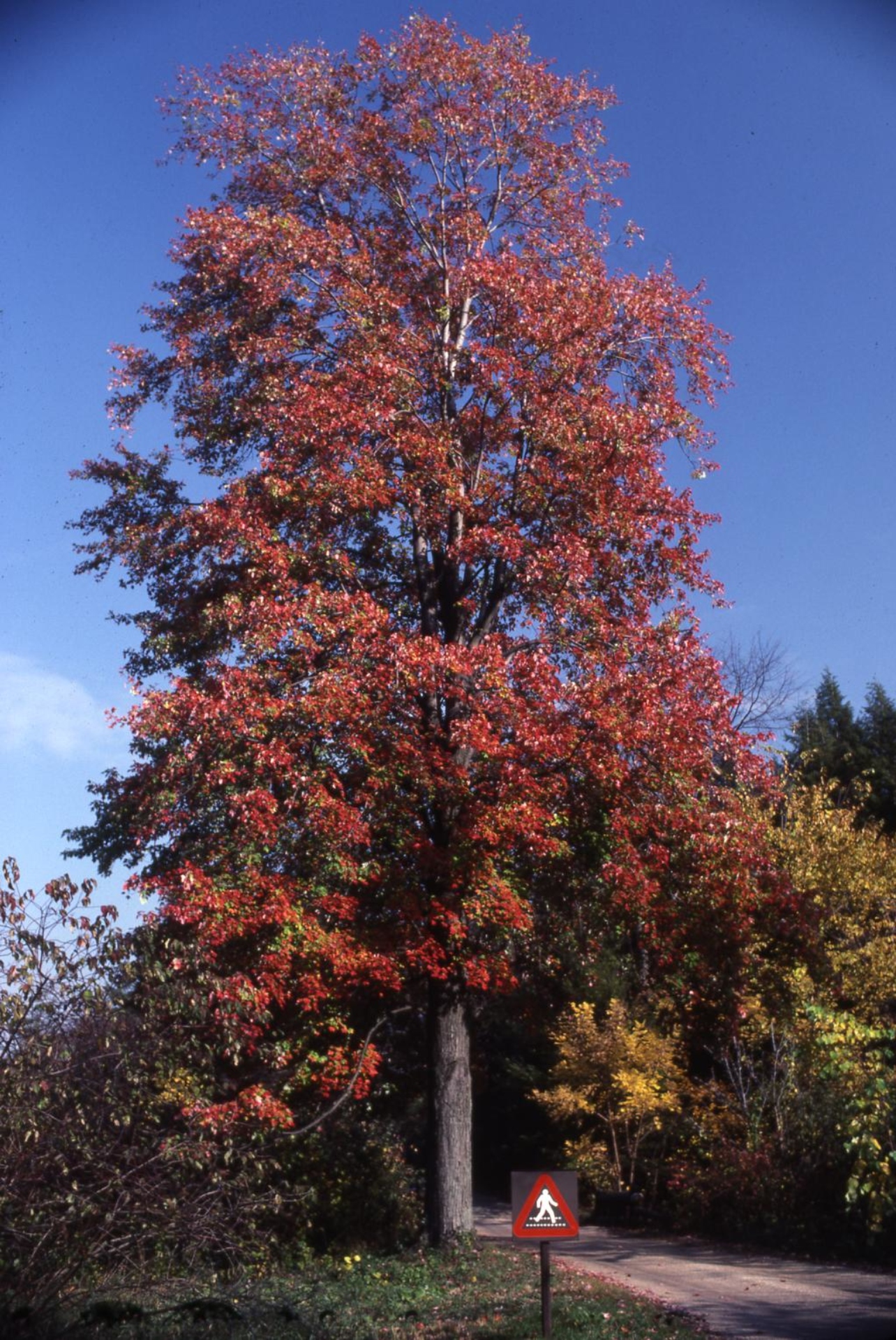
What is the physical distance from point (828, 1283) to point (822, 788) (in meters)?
14.0

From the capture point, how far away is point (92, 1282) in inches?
349

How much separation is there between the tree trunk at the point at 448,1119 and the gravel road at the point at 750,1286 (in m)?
1.68

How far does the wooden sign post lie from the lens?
7754 millimetres

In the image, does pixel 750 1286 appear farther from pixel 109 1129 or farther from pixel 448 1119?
pixel 109 1129

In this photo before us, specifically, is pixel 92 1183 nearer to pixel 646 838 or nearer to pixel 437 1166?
pixel 437 1166

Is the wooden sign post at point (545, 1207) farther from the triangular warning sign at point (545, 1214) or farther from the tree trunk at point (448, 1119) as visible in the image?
the tree trunk at point (448, 1119)

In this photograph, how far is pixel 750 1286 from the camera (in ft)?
38.9

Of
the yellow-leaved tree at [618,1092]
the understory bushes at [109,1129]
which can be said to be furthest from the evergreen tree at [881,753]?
the understory bushes at [109,1129]

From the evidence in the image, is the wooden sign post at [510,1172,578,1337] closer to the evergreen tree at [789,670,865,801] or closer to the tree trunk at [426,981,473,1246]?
the tree trunk at [426,981,473,1246]


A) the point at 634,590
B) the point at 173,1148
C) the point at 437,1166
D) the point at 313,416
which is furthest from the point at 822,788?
the point at 173,1148

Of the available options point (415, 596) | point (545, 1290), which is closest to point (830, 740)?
point (415, 596)

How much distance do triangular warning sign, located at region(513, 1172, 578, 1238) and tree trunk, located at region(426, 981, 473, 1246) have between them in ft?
18.5

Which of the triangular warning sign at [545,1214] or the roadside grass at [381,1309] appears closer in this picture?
the triangular warning sign at [545,1214]

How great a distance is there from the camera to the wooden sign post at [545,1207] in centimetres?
775
